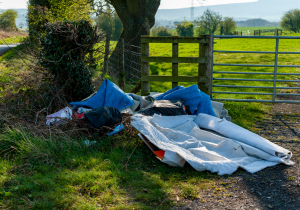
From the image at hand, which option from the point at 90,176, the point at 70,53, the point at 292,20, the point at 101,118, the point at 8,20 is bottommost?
the point at 90,176

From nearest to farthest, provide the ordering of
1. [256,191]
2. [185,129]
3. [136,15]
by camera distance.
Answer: [256,191] < [185,129] < [136,15]

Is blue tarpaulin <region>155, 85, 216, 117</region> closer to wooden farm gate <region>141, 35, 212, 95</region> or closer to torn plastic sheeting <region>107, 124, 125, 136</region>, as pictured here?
wooden farm gate <region>141, 35, 212, 95</region>

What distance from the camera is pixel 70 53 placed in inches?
234

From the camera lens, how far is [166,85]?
385 inches

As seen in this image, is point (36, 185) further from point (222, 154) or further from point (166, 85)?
point (166, 85)

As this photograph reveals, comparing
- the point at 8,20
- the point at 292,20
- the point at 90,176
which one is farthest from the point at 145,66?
the point at 292,20

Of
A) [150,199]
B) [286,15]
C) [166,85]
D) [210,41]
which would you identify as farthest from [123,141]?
[286,15]

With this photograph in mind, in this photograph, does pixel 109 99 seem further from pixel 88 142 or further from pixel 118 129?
pixel 88 142

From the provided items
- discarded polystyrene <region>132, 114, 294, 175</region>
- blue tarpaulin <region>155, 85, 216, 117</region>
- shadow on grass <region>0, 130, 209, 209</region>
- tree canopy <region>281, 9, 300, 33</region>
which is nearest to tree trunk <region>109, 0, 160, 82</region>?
blue tarpaulin <region>155, 85, 216, 117</region>

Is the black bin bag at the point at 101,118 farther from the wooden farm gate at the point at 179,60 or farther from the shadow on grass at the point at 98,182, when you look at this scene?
the wooden farm gate at the point at 179,60

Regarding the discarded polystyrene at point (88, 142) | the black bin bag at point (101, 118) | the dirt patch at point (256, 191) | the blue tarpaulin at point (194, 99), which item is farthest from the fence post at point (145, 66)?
the dirt patch at point (256, 191)

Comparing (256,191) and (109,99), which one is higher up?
(109,99)

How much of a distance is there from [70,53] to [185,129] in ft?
9.67

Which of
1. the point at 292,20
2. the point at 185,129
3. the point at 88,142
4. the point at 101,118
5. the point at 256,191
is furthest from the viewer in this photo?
the point at 292,20
